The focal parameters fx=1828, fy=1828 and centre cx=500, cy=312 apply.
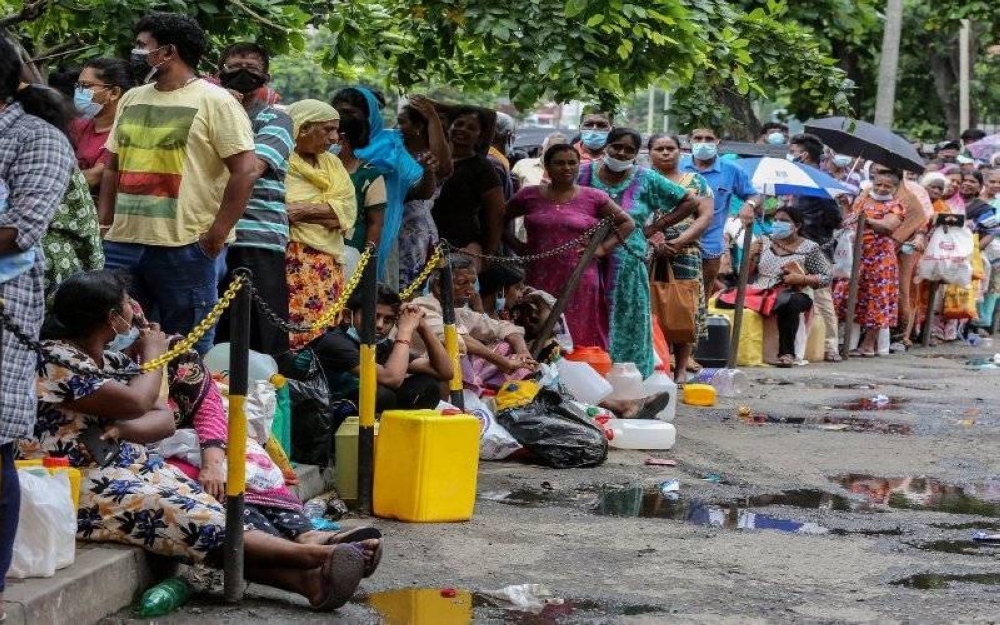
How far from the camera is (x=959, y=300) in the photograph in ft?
70.4

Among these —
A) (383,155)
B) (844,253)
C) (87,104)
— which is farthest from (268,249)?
(844,253)

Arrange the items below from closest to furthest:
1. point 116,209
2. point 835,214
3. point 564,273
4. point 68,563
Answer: point 68,563 < point 116,209 < point 564,273 < point 835,214

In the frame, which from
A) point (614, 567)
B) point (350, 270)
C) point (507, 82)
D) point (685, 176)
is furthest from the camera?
point (685, 176)

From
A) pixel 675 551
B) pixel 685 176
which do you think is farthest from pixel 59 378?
pixel 685 176

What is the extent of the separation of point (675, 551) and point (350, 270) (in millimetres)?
3111

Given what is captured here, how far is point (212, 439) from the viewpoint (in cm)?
658

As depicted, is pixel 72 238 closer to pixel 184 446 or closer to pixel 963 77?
pixel 184 446

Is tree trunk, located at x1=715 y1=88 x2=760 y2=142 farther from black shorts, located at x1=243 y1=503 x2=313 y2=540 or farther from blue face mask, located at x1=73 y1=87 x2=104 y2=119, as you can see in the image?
black shorts, located at x1=243 y1=503 x2=313 y2=540

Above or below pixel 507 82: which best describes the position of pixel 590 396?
below

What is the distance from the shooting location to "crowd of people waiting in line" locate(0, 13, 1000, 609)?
5934 mm

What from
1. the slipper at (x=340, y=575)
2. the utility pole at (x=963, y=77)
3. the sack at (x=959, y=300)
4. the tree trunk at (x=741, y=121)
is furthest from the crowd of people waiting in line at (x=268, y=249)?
the utility pole at (x=963, y=77)

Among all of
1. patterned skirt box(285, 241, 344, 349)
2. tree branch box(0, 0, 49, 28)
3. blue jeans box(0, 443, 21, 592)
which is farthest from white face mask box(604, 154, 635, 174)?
blue jeans box(0, 443, 21, 592)

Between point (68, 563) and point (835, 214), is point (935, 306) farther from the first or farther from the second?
point (68, 563)

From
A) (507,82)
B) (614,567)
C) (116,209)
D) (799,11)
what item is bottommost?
(614,567)
